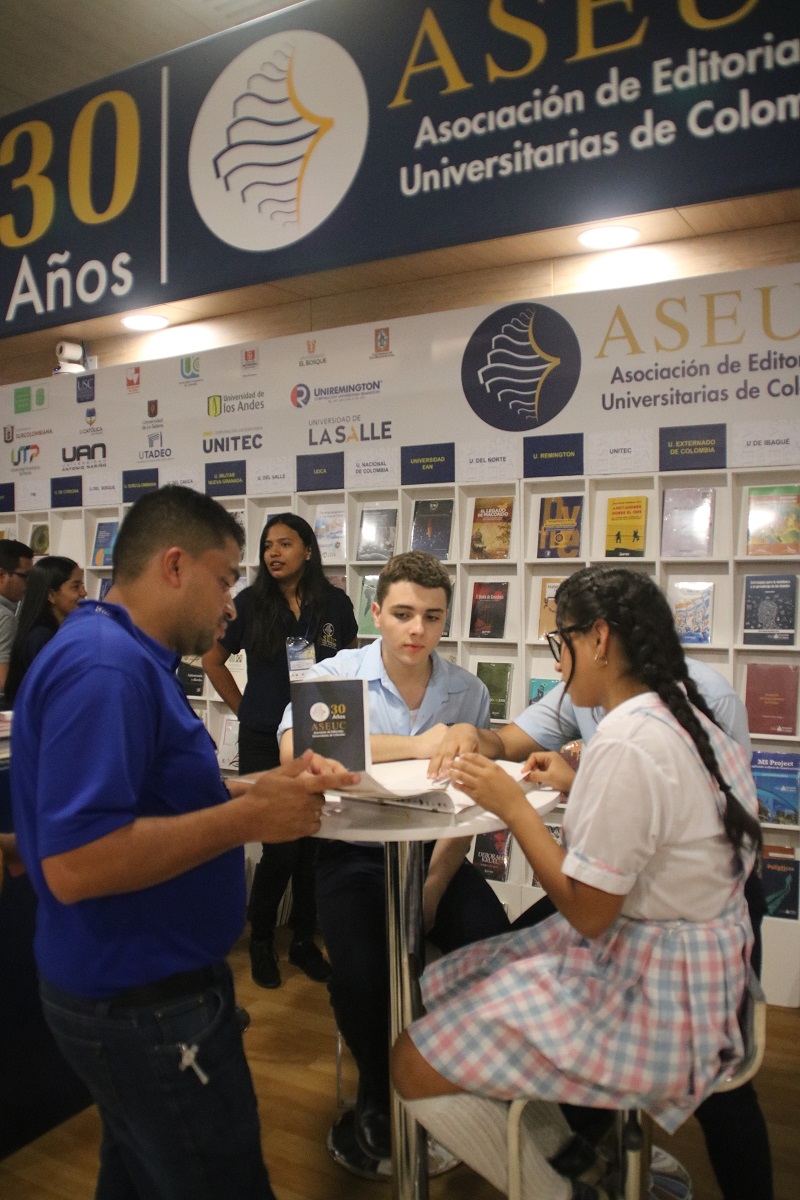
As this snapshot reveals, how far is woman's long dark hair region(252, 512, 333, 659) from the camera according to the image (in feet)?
14.5

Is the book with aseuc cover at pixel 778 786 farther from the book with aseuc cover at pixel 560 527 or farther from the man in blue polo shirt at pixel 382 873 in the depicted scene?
the man in blue polo shirt at pixel 382 873

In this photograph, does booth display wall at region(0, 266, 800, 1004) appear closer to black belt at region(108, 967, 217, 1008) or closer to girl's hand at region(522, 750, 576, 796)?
girl's hand at region(522, 750, 576, 796)

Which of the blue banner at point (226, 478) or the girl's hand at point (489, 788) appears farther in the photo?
the blue banner at point (226, 478)

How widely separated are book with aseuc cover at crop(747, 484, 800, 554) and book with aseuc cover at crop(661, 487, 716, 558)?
0.17 metres

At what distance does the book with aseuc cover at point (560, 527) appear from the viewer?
453 cm

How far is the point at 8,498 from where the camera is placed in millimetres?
6551

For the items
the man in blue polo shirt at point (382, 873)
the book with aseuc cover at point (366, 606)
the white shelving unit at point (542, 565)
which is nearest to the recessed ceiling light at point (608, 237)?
the white shelving unit at point (542, 565)

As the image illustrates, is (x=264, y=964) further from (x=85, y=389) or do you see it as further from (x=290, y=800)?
(x=85, y=389)

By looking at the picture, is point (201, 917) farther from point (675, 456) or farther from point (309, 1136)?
point (675, 456)

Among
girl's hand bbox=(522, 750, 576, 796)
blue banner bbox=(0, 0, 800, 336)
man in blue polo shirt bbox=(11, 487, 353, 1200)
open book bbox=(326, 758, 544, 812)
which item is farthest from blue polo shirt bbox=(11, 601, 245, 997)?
blue banner bbox=(0, 0, 800, 336)

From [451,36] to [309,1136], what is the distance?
11.6ft

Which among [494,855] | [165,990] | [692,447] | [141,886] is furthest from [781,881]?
[141,886]

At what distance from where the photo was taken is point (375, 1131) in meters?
2.68

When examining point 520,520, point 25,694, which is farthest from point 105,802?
point 520,520
